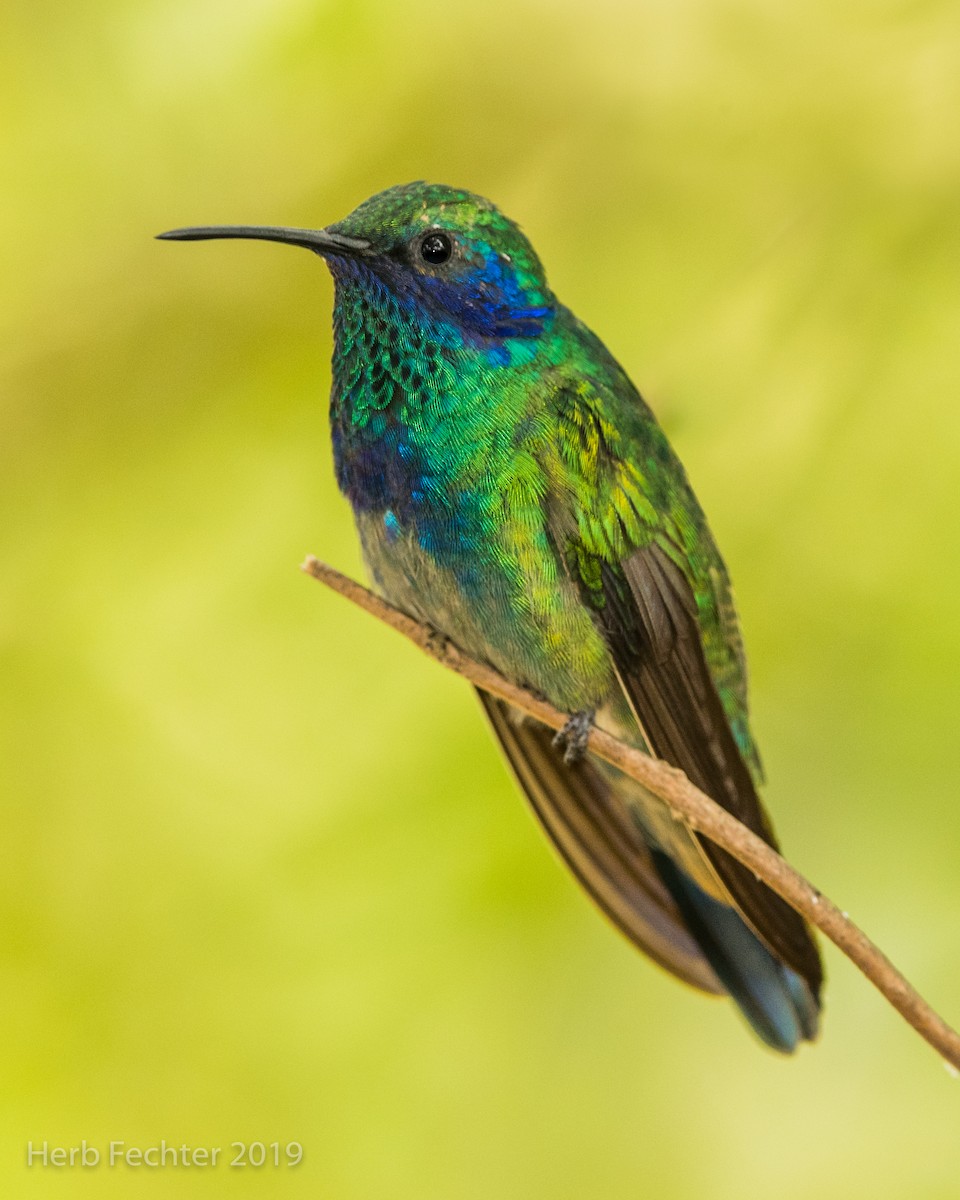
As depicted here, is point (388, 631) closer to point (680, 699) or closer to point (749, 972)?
point (680, 699)

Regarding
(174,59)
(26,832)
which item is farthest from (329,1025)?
(174,59)

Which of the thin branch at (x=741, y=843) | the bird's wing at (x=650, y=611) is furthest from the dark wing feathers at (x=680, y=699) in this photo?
the thin branch at (x=741, y=843)

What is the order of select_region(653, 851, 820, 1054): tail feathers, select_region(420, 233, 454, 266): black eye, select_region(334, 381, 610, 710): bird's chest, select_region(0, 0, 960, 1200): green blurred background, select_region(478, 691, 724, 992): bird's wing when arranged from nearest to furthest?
select_region(334, 381, 610, 710): bird's chest, select_region(420, 233, 454, 266): black eye, select_region(653, 851, 820, 1054): tail feathers, select_region(478, 691, 724, 992): bird's wing, select_region(0, 0, 960, 1200): green blurred background

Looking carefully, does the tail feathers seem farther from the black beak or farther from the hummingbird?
the black beak

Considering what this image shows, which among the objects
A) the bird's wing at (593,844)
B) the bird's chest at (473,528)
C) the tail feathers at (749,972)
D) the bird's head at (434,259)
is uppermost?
the bird's head at (434,259)

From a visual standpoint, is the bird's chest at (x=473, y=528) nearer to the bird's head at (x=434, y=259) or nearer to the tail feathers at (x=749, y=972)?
the bird's head at (x=434, y=259)

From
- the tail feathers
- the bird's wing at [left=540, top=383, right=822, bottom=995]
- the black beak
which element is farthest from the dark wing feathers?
the black beak

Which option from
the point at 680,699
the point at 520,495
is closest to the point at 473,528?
the point at 520,495
